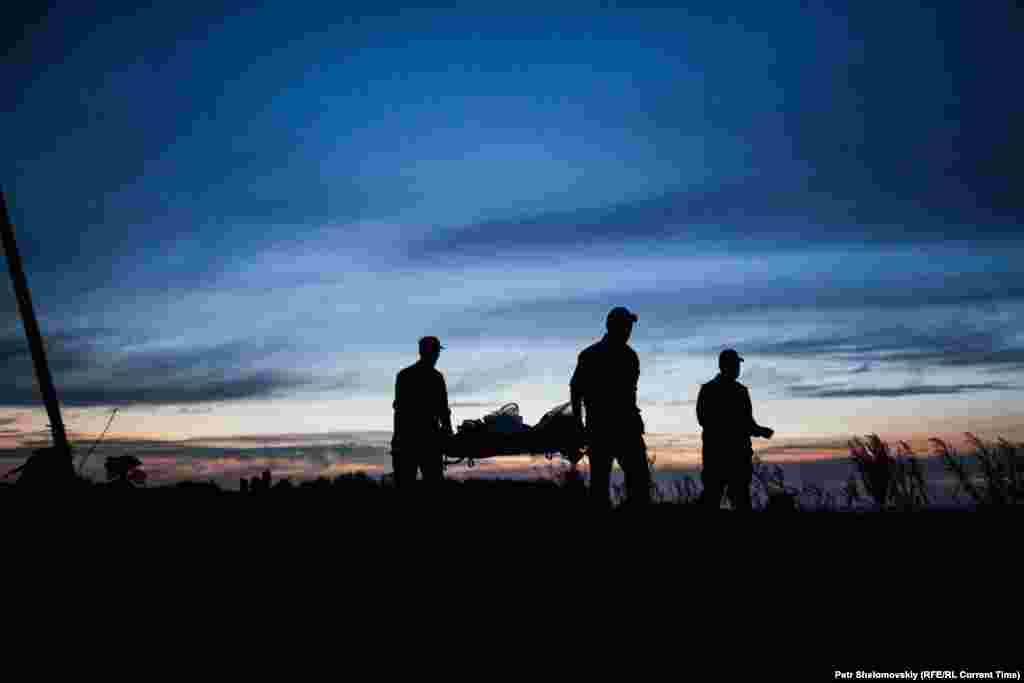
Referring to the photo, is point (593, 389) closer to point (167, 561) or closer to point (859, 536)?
point (859, 536)

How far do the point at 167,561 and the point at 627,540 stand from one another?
13.2 feet

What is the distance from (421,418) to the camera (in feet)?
36.8

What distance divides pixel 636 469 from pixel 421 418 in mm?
2695

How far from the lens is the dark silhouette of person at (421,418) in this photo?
11.2 metres

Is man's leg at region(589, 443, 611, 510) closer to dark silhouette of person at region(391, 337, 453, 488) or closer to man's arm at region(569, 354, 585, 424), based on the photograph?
man's arm at region(569, 354, 585, 424)

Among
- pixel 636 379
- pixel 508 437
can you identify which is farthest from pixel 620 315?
pixel 508 437

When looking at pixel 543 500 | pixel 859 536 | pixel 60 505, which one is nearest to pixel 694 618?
pixel 859 536

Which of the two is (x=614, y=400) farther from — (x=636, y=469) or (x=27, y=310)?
(x=27, y=310)

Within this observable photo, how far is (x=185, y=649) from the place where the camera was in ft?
18.1

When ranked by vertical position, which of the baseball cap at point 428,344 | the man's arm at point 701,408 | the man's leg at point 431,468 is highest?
the baseball cap at point 428,344

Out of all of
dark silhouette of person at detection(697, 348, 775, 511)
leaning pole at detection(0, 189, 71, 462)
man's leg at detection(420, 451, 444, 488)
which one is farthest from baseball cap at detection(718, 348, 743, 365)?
leaning pole at detection(0, 189, 71, 462)

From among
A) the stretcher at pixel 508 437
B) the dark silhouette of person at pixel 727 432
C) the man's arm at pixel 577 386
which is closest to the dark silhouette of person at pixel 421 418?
the man's arm at pixel 577 386

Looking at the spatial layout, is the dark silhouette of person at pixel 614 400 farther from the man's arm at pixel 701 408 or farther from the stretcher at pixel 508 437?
the stretcher at pixel 508 437

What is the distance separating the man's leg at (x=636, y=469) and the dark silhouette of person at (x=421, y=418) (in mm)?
2418
